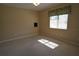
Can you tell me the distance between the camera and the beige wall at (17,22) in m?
3.86

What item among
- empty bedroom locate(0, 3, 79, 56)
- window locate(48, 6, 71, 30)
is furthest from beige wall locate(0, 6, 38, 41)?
window locate(48, 6, 71, 30)

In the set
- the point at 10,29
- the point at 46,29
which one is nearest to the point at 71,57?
the point at 46,29

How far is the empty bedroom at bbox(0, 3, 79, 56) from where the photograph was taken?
3.08m

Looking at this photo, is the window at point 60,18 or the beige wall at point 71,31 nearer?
the beige wall at point 71,31

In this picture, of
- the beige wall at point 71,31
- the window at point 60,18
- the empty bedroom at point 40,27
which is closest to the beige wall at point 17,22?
the empty bedroom at point 40,27

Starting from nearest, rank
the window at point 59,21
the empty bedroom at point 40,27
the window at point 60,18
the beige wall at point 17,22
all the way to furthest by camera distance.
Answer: the empty bedroom at point 40,27 < the window at point 60,18 < the window at point 59,21 < the beige wall at point 17,22

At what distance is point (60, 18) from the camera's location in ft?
13.3

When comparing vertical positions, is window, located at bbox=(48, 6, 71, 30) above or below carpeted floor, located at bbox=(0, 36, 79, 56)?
above

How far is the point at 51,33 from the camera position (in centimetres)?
465

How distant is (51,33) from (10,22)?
2792 millimetres

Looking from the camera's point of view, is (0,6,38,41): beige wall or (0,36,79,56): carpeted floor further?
(0,6,38,41): beige wall

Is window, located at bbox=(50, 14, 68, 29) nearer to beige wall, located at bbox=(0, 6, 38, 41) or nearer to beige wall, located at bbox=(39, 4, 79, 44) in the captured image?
beige wall, located at bbox=(39, 4, 79, 44)

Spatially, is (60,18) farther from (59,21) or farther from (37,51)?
(37,51)

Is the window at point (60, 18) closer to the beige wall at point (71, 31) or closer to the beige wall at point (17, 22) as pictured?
the beige wall at point (71, 31)
